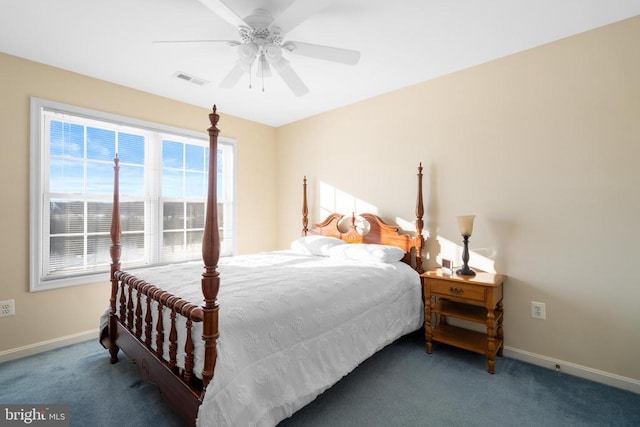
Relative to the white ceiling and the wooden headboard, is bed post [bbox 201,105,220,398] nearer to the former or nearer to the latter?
the white ceiling

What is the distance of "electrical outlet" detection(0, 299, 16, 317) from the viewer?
8.14ft

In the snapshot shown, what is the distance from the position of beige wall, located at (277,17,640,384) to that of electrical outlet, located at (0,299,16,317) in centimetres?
364

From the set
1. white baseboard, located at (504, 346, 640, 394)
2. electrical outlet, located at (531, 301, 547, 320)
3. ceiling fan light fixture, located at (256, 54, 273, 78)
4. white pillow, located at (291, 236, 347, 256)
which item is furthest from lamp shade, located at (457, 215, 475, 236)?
ceiling fan light fixture, located at (256, 54, 273, 78)

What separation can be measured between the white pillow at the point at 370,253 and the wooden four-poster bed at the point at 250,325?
0.02 m

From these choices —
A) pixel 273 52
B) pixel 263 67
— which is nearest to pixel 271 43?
pixel 273 52

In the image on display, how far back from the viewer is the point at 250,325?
1.51 metres

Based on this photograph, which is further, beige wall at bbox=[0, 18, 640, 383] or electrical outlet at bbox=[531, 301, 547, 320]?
electrical outlet at bbox=[531, 301, 547, 320]

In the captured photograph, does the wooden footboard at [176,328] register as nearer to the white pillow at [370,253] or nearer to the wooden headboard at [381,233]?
the white pillow at [370,253]

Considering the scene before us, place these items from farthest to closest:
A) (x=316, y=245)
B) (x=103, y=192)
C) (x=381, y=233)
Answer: (x=316, y=245), (x=381, y=233), (x=103, y=192)

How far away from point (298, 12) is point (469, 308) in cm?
265

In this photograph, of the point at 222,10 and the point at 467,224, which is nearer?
the point at 222,10

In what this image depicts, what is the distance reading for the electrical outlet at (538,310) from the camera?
7.80 feet

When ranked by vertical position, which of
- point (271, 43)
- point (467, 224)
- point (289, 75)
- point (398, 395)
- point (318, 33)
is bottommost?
point (398, 395)

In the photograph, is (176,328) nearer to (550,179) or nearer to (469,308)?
(469,308)
